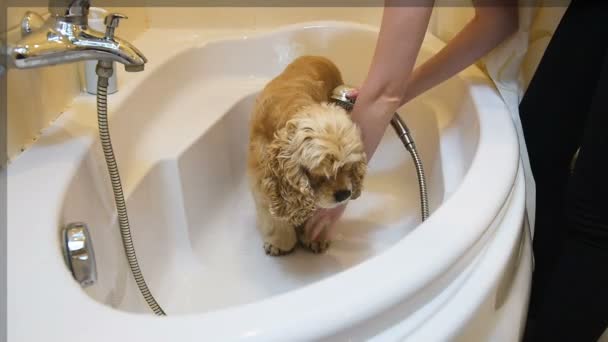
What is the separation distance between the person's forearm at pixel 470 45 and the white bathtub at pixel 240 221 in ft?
0.25

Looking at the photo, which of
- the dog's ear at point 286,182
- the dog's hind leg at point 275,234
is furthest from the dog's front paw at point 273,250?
the dog's ear at point 286,182

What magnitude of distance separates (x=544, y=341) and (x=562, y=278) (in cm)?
13

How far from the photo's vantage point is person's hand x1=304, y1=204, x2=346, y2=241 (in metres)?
1.10

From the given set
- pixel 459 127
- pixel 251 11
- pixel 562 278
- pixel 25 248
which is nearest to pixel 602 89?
pixel 562 278

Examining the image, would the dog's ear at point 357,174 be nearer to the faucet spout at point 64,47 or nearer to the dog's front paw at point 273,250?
the dog's front paw at point 273,250

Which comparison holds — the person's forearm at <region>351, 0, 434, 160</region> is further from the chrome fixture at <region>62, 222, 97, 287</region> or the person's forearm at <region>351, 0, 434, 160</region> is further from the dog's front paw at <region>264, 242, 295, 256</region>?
the chrome fixture at <region>62, 222, 97, 287</region>

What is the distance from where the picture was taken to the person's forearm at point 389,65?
813 millimetres

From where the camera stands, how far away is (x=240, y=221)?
51.6 inches

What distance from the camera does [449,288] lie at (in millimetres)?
602

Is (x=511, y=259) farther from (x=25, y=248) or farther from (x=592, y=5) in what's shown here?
(x=25, y=248)

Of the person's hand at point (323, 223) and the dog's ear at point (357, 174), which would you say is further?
the person's hand at point (323, 223)

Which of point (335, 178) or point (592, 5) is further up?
point (592, 5)

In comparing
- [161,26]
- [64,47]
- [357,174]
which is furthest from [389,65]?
[161,26]

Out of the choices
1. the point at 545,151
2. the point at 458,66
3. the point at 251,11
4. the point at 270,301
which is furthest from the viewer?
the point at 251,11
